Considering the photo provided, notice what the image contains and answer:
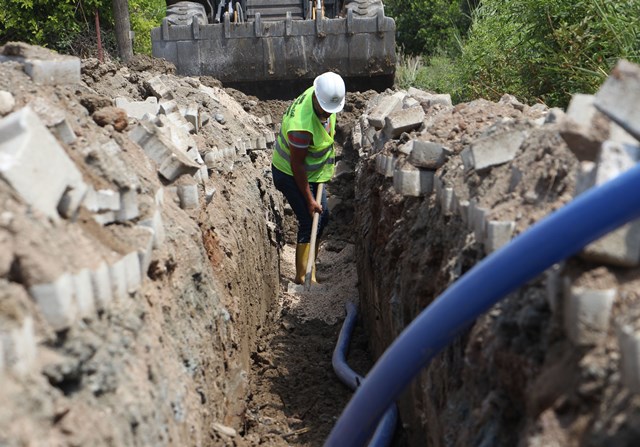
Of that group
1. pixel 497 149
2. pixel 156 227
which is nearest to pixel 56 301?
pixel 156 227

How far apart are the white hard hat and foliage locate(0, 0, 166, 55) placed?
12.0 meters

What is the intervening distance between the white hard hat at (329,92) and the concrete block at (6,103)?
12.7 ft

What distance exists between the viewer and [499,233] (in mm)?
3438

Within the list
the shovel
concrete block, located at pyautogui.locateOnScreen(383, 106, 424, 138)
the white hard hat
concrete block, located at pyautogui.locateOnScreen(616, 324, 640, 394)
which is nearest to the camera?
concrete block, located at pyautogui.locateOnScreen(616, 324, 640, 394)

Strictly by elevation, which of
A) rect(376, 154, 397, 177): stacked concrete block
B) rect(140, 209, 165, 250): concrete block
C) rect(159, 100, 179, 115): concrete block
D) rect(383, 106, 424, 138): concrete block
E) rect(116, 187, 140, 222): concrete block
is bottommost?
rect(376, 154, 397, 177): stacked concrete block

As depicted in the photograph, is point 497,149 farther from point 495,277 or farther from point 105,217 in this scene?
point 105,217

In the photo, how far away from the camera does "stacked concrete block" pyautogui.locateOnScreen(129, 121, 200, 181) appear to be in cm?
528

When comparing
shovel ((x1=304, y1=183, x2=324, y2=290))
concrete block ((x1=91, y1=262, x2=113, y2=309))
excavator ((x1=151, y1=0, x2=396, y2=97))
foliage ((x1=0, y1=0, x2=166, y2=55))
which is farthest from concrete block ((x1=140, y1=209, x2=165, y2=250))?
foliage ((x1=0, y1=0, x2=166, y2=55))

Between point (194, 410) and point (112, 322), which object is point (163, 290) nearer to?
point (194, 410)

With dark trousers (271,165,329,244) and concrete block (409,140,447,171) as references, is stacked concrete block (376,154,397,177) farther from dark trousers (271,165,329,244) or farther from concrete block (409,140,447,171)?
dark trousers (271,165,329,244)

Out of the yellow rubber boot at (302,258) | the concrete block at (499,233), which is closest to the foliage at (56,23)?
the yellow rubber boot at (302,258)

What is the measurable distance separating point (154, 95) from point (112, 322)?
4.93 m

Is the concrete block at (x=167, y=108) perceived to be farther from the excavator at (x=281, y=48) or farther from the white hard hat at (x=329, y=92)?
the excavator at (x=281, y=48)

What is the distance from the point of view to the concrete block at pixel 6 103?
3.99 meters
